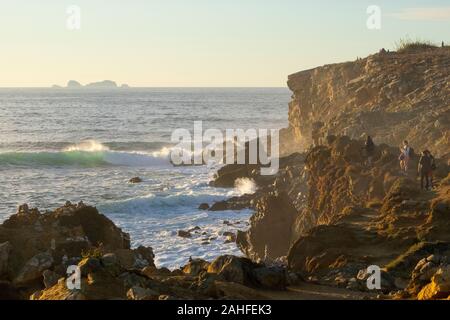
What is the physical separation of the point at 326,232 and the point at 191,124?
332ft

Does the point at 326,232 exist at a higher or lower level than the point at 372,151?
lower

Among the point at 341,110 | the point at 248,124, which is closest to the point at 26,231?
the point at 341,110

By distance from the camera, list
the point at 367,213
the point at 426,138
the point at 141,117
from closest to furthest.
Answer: the point at 367,213 < the point at 426,138 < the point at 141,117

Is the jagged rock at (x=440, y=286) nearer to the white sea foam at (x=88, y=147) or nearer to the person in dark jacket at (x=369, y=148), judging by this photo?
the person in dark jacket at (x=369, y=148)

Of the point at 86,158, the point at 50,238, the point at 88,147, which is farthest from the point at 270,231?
the point at 88,147

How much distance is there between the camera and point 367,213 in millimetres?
22625

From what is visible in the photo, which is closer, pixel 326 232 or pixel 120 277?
pixel 120 277

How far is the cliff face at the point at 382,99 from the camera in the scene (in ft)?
128

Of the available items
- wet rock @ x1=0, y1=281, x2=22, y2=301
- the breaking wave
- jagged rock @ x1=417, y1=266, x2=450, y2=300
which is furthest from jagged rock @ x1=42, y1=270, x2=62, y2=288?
the breaking wave

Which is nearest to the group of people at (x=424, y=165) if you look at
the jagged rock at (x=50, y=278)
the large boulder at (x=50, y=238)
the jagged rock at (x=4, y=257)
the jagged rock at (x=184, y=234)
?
the large boulder at (x=50, y=238)

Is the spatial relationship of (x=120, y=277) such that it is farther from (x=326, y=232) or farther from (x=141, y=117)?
(x=141, y=117)

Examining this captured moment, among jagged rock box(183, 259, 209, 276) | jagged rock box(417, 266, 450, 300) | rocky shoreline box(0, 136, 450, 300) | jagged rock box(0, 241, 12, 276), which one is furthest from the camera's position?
jagged rock box(183, 259, 209, 276)

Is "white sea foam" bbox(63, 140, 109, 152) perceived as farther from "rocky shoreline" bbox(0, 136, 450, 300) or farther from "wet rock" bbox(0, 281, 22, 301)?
"wet rock" bbox(0, 281, 22, 301)

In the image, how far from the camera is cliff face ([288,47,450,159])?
39.1 metres
